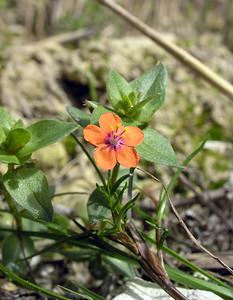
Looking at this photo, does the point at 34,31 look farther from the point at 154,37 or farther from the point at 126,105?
the point at 126,105

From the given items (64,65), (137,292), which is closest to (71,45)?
(64,65)

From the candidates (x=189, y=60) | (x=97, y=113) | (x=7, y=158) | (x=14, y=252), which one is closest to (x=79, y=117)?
(x=97, y=113)

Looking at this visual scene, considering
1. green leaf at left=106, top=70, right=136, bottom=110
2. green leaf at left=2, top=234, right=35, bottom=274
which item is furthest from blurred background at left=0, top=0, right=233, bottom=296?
green leaf at left=106, top=70, right=136, bottom=110

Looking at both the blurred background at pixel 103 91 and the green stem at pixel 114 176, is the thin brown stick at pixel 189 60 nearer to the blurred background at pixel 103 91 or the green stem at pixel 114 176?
the blurred background at pixel 103 91

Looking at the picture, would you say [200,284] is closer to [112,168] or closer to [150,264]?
[150,264]

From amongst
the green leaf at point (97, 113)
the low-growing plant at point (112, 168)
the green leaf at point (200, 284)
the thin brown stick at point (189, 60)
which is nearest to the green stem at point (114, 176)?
the low-growing plant at point (112, 168)

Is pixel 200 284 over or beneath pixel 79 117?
beneath
